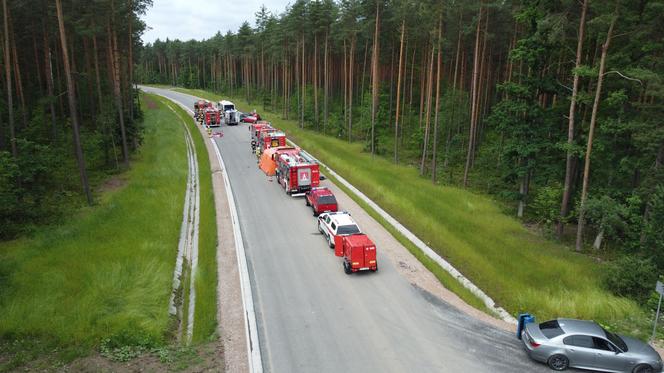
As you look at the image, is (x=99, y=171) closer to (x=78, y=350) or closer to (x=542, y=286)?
(x=78, y=350)

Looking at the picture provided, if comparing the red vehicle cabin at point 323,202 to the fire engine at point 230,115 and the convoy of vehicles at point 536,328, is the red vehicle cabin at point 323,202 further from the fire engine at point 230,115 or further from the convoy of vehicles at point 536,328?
the fire engine at point 230,115

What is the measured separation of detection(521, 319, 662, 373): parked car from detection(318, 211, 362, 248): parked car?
936cm

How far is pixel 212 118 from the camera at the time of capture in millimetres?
58812

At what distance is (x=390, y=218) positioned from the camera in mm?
25359

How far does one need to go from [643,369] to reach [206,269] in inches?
617

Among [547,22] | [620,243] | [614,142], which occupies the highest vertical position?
[547,22]

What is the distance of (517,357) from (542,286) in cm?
504

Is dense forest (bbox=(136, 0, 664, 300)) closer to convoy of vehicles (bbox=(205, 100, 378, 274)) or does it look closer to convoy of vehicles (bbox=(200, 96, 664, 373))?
convoy of vehicles (bbox=(200, 96, 664, 373))

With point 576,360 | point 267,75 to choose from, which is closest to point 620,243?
point 576,360

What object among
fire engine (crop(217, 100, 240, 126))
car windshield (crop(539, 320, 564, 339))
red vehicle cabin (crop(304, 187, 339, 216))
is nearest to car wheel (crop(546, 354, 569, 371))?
car windshield (crop(539, 320, 564, 339))

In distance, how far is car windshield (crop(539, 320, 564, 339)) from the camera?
12.8 m

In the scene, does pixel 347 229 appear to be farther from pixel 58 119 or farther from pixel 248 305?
pixel 58 119

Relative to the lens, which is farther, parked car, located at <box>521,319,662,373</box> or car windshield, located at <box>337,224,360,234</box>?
car windshield, located at <box>337,224,360,234</box>

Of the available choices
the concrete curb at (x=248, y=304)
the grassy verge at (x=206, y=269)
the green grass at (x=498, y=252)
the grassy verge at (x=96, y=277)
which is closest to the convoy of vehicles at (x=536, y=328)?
the green grass at (x=498, y=252)
